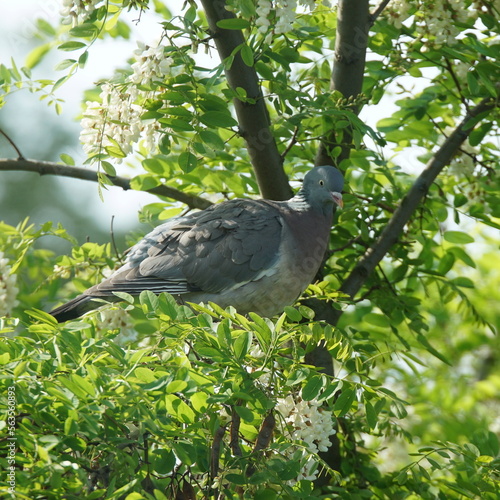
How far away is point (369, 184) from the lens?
339cm

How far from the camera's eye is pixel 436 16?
2.99m

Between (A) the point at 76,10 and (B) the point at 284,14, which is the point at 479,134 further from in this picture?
(A) the point at 76,10

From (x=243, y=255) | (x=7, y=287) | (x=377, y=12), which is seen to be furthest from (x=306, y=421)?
(x=377, y=12)

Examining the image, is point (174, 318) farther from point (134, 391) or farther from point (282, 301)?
point (282, 301)

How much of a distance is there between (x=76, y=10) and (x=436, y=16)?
1.55m

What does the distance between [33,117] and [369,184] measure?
12971mm

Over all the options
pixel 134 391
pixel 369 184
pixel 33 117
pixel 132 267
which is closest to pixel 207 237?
pixel 132 267

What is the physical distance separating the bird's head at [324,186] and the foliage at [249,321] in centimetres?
9

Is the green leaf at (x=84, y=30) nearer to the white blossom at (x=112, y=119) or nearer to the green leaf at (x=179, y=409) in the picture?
the white blossom at (x=112, y=119)

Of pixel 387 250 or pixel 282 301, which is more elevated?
pixel 387 250

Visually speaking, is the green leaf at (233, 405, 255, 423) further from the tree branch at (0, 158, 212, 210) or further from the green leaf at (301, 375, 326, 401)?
the tree branch at (0, 158, 212, 210)

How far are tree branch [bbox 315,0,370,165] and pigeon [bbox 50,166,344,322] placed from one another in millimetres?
373

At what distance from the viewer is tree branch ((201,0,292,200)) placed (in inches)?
110

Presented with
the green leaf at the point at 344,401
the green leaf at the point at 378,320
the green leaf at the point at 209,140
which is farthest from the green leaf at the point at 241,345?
the green leaf at the point at 378,320
